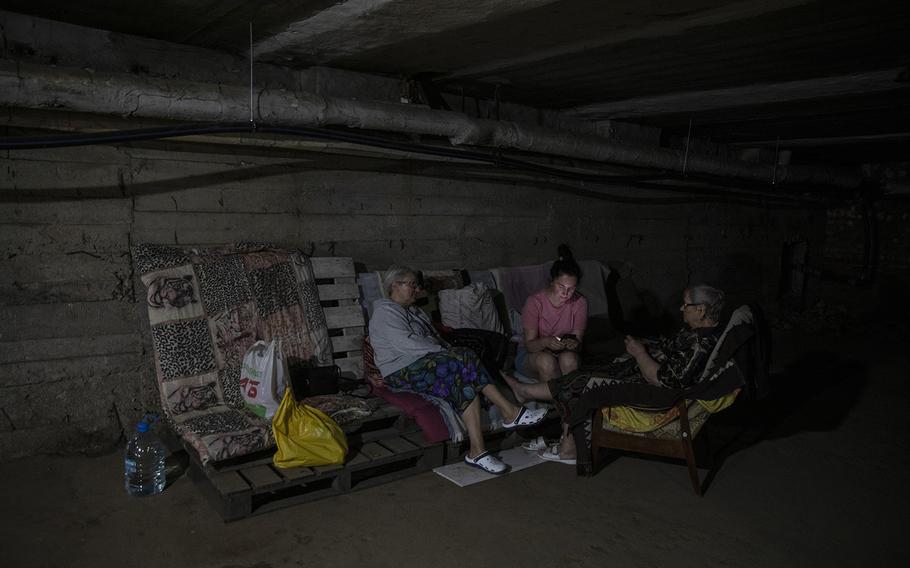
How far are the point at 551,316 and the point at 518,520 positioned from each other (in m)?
2.21

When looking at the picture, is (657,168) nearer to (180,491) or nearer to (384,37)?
(384,37)

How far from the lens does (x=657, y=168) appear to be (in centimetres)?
831

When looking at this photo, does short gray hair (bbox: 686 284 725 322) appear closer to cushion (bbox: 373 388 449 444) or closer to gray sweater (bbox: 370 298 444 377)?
gray sweater (bbox: 370 298 444 377)

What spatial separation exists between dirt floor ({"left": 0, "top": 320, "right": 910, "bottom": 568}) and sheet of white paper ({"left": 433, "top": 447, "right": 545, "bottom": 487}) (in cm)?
9

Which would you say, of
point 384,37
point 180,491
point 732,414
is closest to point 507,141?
point 384,37

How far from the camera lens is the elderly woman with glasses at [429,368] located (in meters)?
5.08

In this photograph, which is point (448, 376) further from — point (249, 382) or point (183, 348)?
point (183, 348)

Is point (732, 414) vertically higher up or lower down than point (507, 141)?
lower down

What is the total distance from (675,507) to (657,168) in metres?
4.87

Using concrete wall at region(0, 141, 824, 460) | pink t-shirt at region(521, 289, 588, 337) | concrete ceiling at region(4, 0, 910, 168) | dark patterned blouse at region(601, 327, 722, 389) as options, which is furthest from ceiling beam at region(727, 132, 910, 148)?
dark patterned blouse at region(601, 327, 722, 389)

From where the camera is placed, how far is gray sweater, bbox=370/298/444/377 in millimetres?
5188

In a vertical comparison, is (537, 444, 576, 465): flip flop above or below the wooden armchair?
below

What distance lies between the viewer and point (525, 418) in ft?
17.5

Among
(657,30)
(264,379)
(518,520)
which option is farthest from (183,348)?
(657,30)
